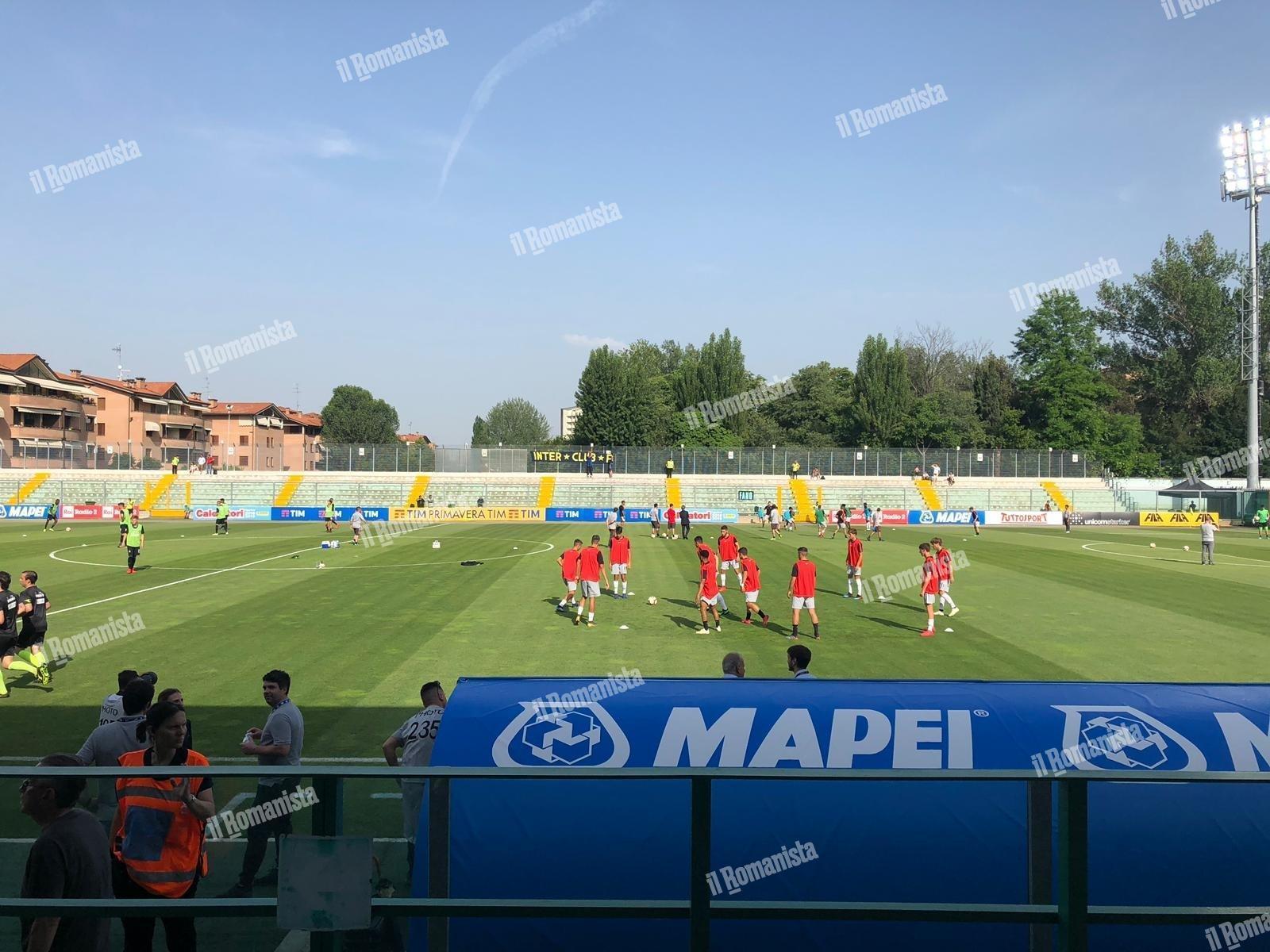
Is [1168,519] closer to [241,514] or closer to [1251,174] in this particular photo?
[1251,174]

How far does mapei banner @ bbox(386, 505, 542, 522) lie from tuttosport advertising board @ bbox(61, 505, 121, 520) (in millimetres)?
16932

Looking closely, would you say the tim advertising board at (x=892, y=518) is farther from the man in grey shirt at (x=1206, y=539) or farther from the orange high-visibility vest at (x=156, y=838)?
the orange high-visibility vest at (x=156, y=838)

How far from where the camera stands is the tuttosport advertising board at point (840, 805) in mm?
4266

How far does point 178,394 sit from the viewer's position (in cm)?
9662

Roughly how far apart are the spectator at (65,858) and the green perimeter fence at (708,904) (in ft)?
4.06

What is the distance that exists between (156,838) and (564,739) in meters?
2.46

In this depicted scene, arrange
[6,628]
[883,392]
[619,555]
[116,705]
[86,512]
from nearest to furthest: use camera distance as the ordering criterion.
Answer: [116,705] < [6,628] < [619,555] < [86,512] < [883,392]

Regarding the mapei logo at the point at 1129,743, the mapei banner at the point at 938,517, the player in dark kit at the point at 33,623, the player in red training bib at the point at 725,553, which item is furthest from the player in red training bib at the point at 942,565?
the mapei banner at the point at 938,517

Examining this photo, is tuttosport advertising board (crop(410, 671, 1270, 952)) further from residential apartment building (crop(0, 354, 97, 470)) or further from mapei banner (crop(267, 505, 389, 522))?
residential apartment building (crop(0, 354, 97, 470))

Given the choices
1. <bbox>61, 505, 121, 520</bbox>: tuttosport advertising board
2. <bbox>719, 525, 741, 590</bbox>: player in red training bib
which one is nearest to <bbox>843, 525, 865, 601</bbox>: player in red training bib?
<bbox>719, 525, 741, 590</bbox>: player in red training bib

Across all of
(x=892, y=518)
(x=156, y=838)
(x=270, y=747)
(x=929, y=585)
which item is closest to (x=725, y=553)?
(x=929, y=585)

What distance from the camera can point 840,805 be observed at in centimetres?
462

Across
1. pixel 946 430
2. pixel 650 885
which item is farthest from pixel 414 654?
pixel 946 430

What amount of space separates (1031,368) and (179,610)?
84.6 m
